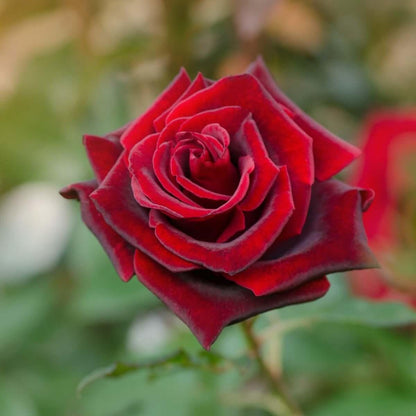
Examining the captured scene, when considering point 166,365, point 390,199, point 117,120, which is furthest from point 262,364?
point 117,120

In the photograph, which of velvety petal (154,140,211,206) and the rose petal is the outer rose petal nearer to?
velvety petal (154,140,211,206)

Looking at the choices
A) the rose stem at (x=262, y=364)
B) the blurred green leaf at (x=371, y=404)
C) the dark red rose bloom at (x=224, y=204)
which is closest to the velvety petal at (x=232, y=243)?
the dark red rose bloom at (x=224, y=204)

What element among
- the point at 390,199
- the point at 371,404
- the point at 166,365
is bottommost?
the point at 371,404

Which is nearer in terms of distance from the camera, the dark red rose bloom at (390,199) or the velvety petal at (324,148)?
the velvety petal at (324,148)

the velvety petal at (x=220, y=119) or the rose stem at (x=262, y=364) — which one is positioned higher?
the velvety petal at (x=220, y=119)

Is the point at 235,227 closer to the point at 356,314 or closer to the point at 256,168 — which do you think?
the point at 256,168

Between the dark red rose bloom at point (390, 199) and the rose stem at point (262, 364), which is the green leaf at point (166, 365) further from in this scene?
the dark red rose bloom at point (390, 199)

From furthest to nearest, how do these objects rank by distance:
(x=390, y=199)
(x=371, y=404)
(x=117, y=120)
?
(x=117, y=120) < (x=390, y=199) < (x=371, y=404)
